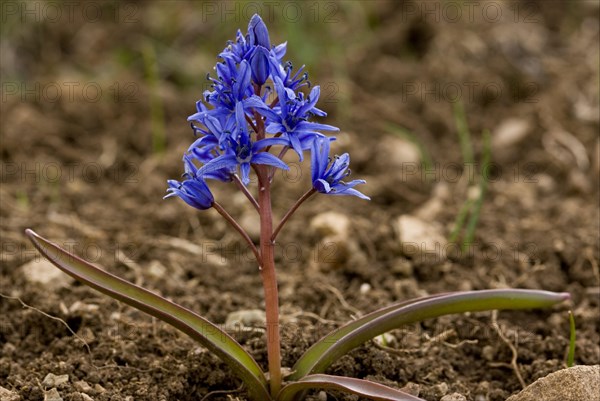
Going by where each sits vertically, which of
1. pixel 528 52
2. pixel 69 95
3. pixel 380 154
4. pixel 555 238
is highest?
pixel 528 52

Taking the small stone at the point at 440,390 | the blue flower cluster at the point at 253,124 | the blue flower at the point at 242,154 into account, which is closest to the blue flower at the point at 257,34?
the blue flower cluster at the point at 253,124

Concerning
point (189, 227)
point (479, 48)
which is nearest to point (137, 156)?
point (189, 227)

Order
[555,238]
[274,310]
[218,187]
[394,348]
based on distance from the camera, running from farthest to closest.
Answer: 1. [218,187]
2. [555,238]
3. [394,348]
4. [274,310]

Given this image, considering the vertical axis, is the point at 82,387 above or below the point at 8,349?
below

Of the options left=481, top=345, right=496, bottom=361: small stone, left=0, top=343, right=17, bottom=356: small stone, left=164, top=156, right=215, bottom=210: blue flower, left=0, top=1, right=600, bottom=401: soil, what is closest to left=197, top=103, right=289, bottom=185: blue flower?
left=164, top=156, right=215, bottom=210: blue flower

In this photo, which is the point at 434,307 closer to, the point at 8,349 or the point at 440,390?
the point at 440,390

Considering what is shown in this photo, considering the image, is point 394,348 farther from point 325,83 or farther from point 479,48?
point 479,48

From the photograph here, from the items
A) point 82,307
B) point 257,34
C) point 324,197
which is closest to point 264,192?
point 257,34
